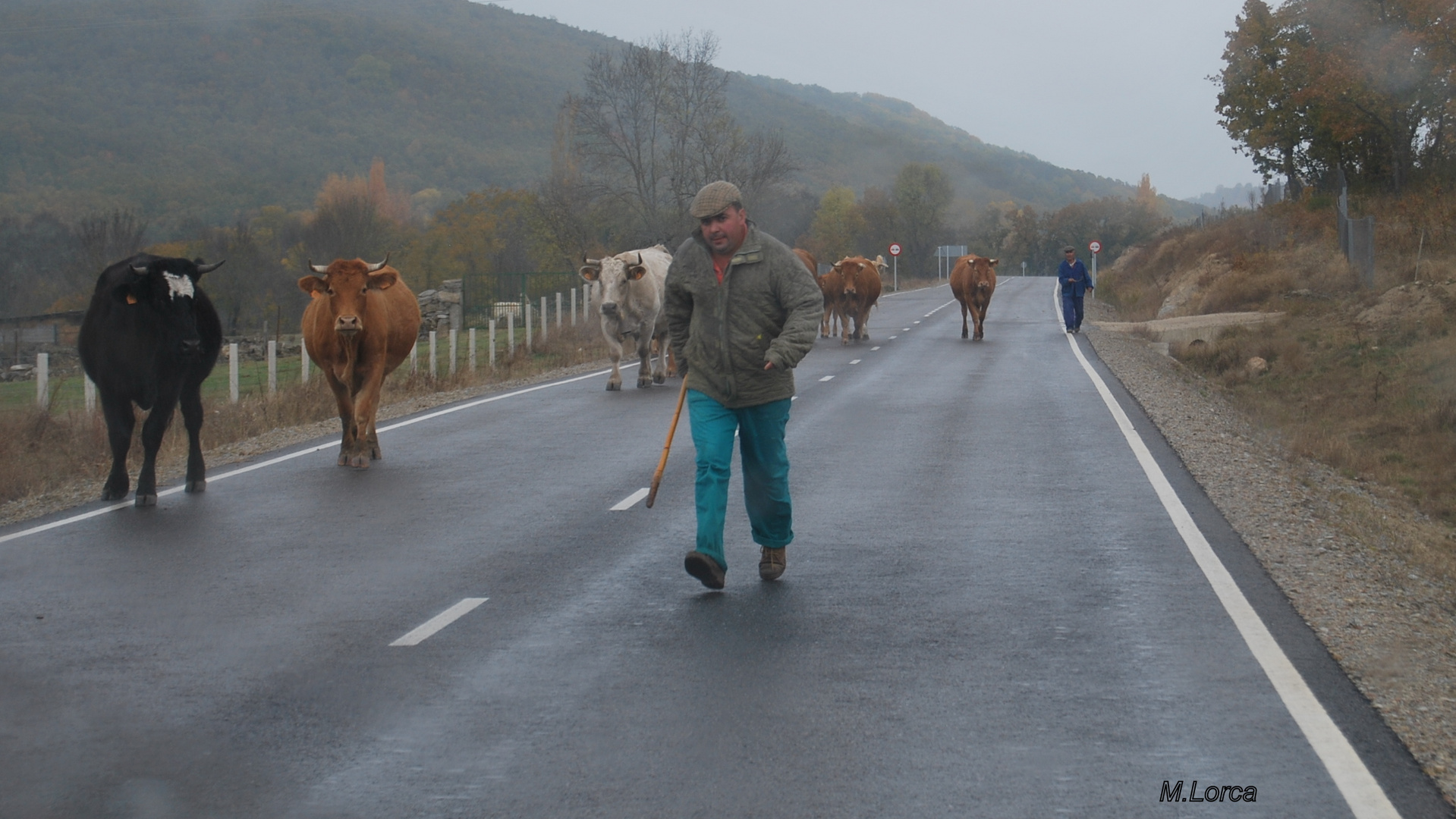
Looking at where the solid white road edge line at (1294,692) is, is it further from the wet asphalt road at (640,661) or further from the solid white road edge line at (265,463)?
the solid white road edge line at (265,463)

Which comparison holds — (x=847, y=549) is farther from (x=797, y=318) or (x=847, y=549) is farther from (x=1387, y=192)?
(x=1387, y=192)

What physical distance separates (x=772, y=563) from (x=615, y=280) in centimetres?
1331

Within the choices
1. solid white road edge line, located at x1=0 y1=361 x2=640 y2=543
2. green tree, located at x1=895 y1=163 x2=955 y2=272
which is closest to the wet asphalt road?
solid white road edge line, located at x1=0 y1=361 x2=640 y2=543

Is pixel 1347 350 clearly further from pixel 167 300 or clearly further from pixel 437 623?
pixel 437 623

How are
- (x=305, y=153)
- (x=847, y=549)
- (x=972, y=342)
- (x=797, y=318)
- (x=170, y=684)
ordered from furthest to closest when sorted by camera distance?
(x=305, y=153)
(x=972, y=342)
(x=847, y=549)
(x=797, y=318)
(x=170, y=684)

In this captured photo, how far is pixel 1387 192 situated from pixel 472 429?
95.6 ft

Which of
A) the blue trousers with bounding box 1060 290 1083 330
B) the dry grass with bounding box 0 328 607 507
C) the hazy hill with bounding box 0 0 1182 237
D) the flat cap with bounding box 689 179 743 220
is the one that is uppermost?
the hazy hill with bounding box 0 0 1182 237

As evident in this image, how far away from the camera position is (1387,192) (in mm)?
36812

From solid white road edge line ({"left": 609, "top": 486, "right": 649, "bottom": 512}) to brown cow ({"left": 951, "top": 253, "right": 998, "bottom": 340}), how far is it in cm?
2072

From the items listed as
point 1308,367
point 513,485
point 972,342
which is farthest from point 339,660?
point 972,342

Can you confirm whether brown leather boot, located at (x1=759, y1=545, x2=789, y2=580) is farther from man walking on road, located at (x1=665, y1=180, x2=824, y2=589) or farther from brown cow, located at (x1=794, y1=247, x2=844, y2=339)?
brown cow, located at (x1=794, y1=247, x2=844, y2=339)

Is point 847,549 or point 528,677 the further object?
point 847,549

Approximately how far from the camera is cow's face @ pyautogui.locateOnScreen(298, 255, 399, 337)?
12461 mm

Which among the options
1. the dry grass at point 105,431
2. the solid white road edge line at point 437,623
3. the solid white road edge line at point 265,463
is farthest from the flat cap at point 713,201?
the dry grass at point 105,431
